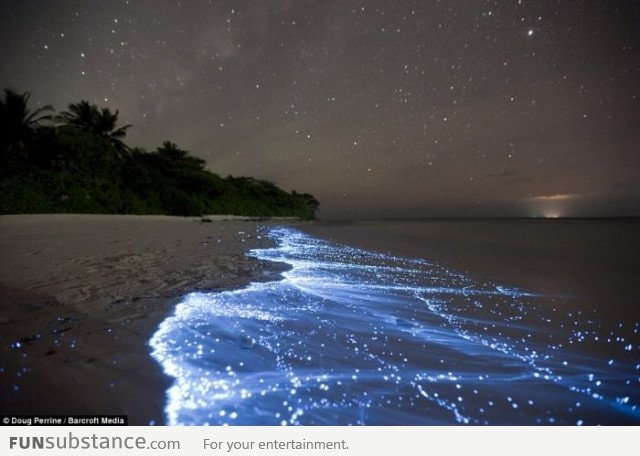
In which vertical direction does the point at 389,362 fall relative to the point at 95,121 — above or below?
below

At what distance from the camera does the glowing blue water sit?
3.86ft

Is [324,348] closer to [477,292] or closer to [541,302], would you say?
[477,292]

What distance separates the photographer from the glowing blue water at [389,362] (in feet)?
3.86

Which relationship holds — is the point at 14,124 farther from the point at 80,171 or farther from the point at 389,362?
the point at 389,362

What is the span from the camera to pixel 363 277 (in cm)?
332

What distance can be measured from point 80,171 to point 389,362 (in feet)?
53.2

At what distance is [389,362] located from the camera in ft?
4.75

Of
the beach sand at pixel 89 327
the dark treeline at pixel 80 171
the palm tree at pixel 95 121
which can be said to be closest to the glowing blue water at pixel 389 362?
the beach sand at pixel 89 327

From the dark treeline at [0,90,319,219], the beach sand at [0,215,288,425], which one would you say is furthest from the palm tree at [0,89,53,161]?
the beach sand at [0,215,288,425]

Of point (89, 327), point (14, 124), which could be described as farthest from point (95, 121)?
point (89, 327)

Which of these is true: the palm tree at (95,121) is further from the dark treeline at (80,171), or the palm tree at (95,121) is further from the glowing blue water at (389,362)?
the glowing blue water at (389,362)

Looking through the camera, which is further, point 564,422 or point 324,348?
point 324,348
